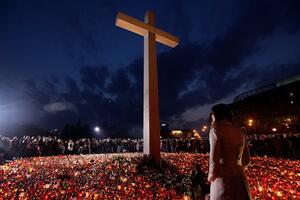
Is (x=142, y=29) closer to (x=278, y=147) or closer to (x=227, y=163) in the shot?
(x=227, y=163)

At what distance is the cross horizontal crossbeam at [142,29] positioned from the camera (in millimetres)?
9031

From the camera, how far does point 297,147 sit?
55.9ft

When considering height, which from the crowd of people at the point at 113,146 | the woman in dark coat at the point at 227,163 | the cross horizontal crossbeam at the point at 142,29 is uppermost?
the cross horizontal crossbeam at the point at 142,29

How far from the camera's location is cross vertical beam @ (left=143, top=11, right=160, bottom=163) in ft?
26.9

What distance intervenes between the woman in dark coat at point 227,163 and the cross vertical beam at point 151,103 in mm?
5676

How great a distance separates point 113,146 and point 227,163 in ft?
76.6

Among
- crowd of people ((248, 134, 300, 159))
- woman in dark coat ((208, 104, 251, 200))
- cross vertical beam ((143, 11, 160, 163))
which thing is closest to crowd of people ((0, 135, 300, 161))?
crowd of people ((248, 134, 300, 159))

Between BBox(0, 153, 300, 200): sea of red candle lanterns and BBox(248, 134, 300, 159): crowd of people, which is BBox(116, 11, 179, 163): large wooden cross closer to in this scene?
BBox(0, 153, 300, 200): sea of red candle lanterns

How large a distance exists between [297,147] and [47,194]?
19.6 meters

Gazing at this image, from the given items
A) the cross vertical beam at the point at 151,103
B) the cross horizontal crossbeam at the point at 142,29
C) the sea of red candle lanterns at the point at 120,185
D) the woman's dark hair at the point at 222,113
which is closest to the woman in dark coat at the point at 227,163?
the woman's dark hair at the point at 222,113

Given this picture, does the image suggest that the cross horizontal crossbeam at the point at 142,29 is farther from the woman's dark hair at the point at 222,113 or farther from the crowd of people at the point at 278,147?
the crowd of people at the point at 278,147

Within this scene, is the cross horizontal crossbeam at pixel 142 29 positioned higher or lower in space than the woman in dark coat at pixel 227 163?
higher

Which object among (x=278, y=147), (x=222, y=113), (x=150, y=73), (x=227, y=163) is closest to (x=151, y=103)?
(x=150, y=73)

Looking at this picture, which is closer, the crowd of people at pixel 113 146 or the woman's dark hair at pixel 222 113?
the woman's dark hair at pixel 222 113
